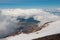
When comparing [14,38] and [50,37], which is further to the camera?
[14,38]

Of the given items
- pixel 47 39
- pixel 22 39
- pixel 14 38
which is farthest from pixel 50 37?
pixel 14 38

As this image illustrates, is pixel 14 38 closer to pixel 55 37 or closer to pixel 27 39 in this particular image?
pixel 27 39

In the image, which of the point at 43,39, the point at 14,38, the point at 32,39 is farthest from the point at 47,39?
the point at 14,38

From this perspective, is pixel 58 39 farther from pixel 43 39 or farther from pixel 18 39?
pixel 18 39

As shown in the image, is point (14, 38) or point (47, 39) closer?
point (47, 39)

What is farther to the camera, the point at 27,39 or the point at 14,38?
the point at 14,38

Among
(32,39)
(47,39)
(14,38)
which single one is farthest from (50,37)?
(14,38)

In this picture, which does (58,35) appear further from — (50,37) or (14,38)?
(14,38)
